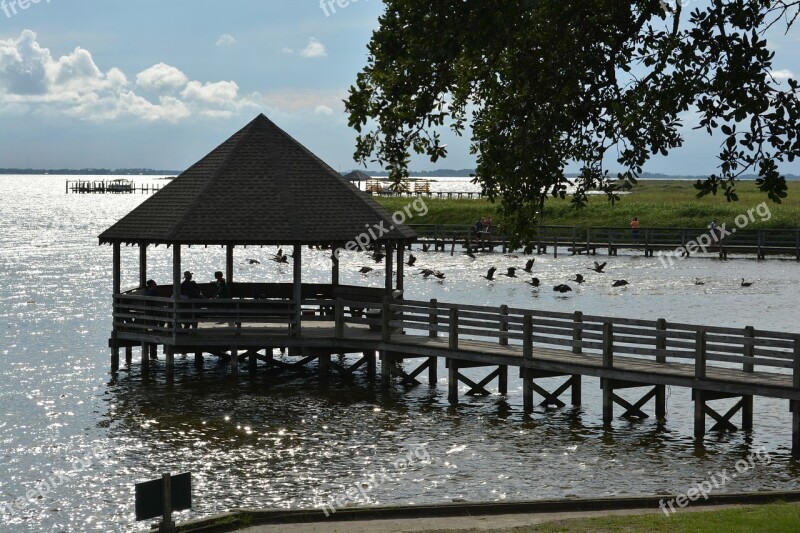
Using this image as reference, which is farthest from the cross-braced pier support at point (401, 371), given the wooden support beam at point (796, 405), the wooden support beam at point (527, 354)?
the wooden support beam at point (796, 405)

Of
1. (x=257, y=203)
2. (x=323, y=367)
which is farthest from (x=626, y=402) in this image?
(x=257, y=203)

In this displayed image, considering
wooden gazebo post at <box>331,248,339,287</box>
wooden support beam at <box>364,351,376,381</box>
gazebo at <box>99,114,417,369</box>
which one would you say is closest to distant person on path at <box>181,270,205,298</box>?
gazebo at <box>99,114,417,369</box>

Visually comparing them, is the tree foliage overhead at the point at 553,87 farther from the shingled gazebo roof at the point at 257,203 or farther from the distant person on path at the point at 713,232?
the distant person on path at the point at 713,232

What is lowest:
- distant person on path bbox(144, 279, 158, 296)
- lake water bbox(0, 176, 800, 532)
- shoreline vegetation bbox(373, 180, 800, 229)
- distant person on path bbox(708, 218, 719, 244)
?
lake water bbox(0, 176, 800, 532)

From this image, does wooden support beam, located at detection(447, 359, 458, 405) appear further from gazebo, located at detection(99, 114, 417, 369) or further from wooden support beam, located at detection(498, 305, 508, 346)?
gazebo, located at detection(99, 114, 417, 369)

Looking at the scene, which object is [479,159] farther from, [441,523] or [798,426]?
[798,426]

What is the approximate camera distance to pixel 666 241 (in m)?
74.6

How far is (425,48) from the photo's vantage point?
13.9 meters

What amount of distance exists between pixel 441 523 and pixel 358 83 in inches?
232

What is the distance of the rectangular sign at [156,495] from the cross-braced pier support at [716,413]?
13.5 m

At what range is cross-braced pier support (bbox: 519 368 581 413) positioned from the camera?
24562mm

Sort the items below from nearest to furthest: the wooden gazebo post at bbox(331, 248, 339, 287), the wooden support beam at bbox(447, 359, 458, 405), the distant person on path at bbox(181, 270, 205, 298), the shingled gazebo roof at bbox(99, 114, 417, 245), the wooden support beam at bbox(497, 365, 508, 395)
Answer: the wooden support beam at bbox(447, 359, 458, 405), the wooden support beam at bbox(497, 365, 508, 395), the shingled gazebo roof at bbox(99, 114, 417, 245), the distant person on path at bbox(181, 270, 205, 298), the wooden gazebo post at bbox(331, 248, 339, 287)

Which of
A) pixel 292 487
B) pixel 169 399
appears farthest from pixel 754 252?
pixel 292 487

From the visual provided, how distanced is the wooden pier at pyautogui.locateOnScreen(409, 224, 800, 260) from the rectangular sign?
56429mm
